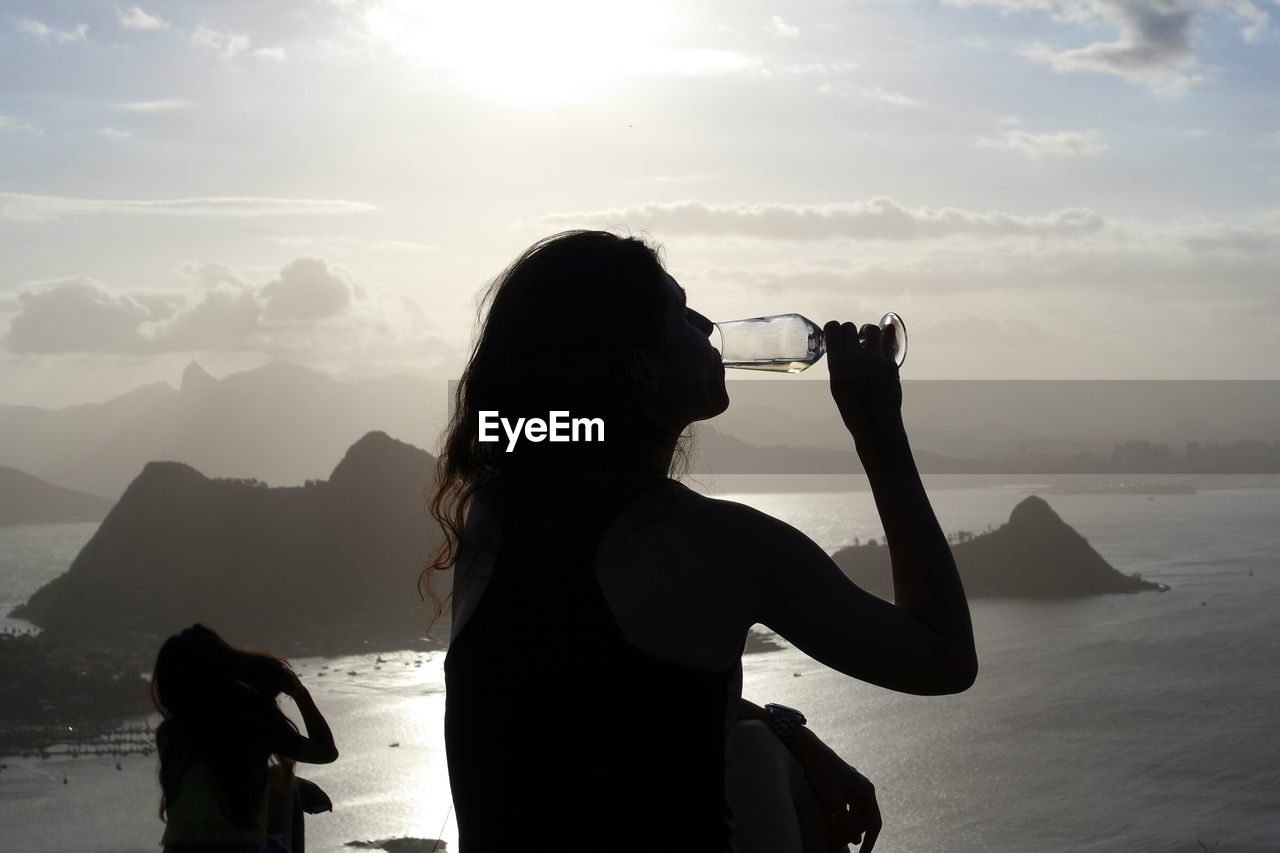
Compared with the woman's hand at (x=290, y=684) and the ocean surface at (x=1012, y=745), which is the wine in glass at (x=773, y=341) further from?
the ocean surface at (x=1012, y=745)

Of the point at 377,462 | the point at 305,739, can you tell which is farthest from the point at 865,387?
the point at 377,462

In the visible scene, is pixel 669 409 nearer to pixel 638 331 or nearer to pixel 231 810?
pixel 638 331

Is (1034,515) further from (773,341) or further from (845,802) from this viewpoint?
(845,802)

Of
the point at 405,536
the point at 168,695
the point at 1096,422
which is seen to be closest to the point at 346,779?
the point at 405,536

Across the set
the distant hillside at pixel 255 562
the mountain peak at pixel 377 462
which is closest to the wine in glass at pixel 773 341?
the distant hillside at pixel 255 562

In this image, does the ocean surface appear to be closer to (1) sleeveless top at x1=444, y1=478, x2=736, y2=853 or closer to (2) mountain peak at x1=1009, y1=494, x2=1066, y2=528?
(2) mountain peak at x1=1009, y1=494, x2=1066, y2=528
